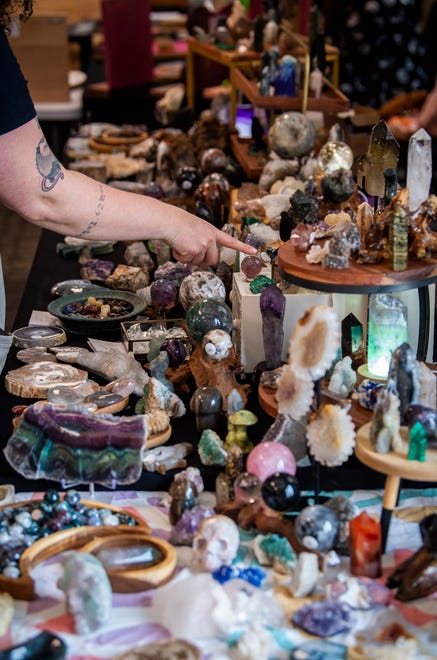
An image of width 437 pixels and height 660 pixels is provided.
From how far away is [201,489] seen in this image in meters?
1.54

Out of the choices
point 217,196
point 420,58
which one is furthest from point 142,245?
point 420,58

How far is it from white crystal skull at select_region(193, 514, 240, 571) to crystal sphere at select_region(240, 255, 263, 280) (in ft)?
2.46

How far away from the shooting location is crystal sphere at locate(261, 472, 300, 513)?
1.40 meters

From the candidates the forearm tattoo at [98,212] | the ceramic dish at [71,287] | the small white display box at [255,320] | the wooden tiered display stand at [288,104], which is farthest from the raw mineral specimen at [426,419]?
the wooden tiered display stand at [288,104]

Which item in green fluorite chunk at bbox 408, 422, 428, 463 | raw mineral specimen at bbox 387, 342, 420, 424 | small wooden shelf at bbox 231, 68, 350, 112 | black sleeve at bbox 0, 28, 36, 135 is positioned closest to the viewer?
green fluorite chunk at bbox 408, 422, 428, 463

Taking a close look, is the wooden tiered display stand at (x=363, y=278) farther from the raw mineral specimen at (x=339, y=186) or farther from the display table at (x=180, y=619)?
the raw mineral specimen at (x=339, y=186)

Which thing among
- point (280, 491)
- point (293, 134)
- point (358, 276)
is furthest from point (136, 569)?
point (293, 134)

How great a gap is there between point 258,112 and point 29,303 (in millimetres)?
1737

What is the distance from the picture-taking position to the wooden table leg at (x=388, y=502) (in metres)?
1.38

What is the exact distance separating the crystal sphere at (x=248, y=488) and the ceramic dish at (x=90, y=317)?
0.79 m

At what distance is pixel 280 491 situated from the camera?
54.9 inches

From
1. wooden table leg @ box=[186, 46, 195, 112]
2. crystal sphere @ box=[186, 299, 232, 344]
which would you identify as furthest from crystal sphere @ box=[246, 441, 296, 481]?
wooden table leg @ box=[186, 46, 195, 112]

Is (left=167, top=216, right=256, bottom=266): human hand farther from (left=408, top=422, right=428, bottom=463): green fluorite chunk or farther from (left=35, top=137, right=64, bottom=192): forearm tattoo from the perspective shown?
(left=408, top=422, right=428, bottom=463): green fluorite chunk

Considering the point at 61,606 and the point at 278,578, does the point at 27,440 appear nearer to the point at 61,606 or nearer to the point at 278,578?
the point at 61,606
